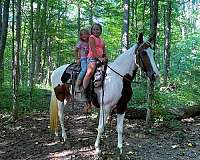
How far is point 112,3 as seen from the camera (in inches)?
1025

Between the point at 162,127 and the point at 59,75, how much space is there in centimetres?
336

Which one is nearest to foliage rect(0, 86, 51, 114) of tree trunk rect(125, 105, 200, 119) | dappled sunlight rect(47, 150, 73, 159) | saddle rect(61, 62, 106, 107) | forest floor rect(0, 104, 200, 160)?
forest floor rect(0, 104, 200, 160)

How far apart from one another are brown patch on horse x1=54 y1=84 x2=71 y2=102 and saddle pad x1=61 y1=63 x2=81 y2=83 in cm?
31

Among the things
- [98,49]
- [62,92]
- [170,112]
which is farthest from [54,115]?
[170,112]

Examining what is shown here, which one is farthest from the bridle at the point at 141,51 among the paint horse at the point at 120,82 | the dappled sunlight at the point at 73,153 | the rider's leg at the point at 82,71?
the dappled sunlight at the point at 73,153

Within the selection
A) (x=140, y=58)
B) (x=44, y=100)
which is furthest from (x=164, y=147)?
(x=44, y=100)

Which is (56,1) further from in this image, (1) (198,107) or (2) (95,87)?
(2) (95,87)

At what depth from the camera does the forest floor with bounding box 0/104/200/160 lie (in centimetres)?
741

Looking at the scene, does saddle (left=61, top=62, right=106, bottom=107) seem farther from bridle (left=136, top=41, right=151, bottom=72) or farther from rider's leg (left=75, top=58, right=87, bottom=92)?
bridle (left=136, top=41, right=151, bottom=72)

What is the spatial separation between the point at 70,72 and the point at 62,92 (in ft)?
2.91

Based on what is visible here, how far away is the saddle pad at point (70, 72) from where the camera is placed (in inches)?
314

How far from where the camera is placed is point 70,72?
8.19 m

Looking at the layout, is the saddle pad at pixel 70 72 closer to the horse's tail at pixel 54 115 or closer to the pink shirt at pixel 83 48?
the pink shirt at pixel 83 48

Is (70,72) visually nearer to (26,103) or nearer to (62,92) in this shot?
(62,92)
